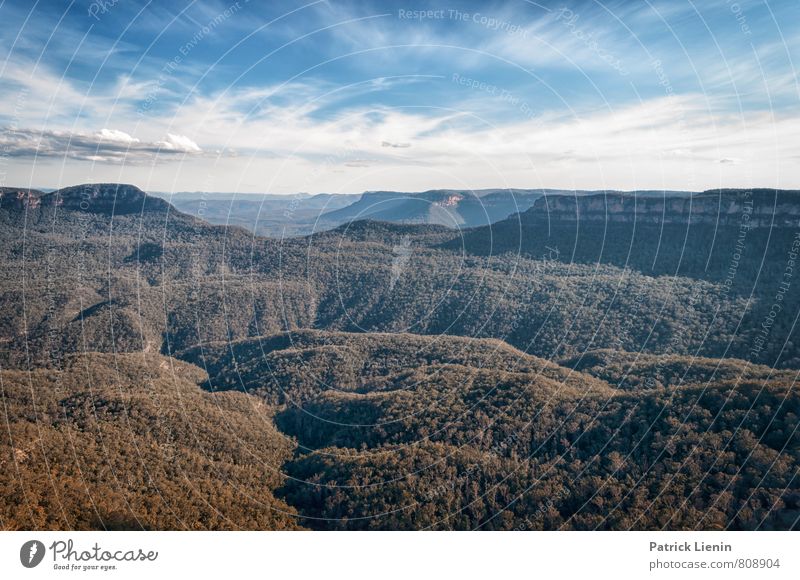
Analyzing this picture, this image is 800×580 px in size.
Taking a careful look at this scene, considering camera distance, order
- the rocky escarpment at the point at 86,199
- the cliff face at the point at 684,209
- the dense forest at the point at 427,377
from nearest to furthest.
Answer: the dense forest at the point at 427,377 → the cliff face at the point at 684,209 → the rocky escarpment at the point at 86,199

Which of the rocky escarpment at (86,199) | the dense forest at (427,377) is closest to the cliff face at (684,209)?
the dense forest at (427,377)

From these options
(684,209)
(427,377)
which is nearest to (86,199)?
(427,377)

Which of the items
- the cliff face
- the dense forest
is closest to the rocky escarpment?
the dense forest

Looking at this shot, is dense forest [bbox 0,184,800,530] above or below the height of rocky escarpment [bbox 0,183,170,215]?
below

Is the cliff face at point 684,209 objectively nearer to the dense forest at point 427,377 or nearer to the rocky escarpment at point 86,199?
the dense forest at point 427,377

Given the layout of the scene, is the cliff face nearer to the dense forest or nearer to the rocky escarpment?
the dense forest

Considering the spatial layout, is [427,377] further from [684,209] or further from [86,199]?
[86,199]
